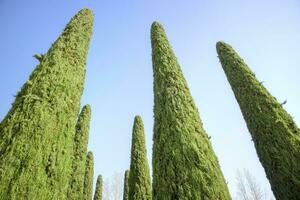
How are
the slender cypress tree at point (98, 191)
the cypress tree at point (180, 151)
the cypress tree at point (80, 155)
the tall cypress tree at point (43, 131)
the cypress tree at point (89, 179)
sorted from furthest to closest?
the slender cypress tree at point (98, 191) → the cypress tree at point (89, 179) → the cypress tree at point (80, 155) → the cypress tree at point (180, 151) → the tall cypress tree at point (43, 131)

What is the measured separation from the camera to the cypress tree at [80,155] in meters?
12.5

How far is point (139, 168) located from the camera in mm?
14523

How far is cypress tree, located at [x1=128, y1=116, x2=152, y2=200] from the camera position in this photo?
43.4 feet

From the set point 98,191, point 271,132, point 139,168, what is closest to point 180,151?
point 271,132

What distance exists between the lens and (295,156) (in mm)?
8945

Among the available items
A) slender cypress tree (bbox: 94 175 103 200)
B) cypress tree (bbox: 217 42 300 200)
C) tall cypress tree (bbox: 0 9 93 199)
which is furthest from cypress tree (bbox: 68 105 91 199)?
slender cypress tree (bbox: 94 175 103 200)

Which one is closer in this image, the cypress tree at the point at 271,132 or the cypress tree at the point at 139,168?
the cypress tree at the point at 271,132

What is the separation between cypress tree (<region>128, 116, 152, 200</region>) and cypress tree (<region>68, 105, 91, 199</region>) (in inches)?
127

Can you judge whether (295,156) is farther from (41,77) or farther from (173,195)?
(41,77)

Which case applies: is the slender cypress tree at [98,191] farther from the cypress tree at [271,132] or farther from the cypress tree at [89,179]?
the cypress tree at [271,132]

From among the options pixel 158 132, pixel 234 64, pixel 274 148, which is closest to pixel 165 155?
pixel 158 132

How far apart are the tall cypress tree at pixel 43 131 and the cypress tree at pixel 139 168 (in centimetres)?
919

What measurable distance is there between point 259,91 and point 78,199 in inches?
481

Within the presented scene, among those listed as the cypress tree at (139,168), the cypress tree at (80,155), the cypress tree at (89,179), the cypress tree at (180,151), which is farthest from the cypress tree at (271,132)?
the cypress tree at (89,179)
